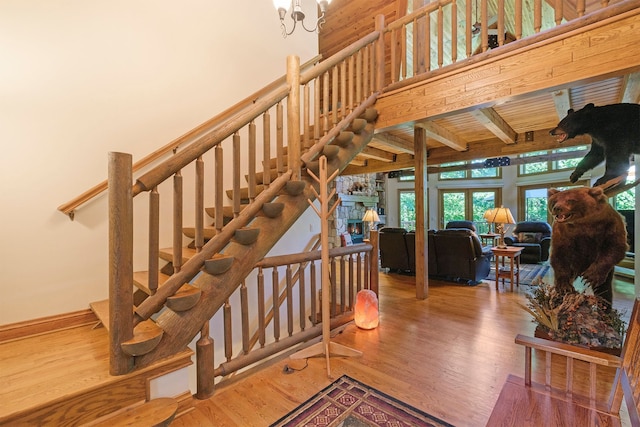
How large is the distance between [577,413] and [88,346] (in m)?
2.78

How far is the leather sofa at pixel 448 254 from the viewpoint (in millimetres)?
4656

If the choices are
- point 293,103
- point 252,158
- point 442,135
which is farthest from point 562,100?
point 252,158

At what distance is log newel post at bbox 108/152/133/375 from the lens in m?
1.50

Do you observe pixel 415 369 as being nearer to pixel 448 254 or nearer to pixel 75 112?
pixel 448 254

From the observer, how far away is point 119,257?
1502mm

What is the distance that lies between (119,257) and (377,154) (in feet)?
15.4

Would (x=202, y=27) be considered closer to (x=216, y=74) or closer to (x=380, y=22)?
(x=216, y=74)

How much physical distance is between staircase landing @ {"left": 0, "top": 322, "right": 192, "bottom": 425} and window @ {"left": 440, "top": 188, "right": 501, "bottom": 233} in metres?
10.6

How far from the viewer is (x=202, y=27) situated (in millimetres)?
3240

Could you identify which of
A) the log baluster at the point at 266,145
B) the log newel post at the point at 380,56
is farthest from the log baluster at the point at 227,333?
the log newel post at the point at 380,56

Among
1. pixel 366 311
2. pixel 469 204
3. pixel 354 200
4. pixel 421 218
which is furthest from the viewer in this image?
pixel 469 204

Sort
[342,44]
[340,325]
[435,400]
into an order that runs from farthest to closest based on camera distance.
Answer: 1. [342,44]
2. [340,325]
3. [435,400]

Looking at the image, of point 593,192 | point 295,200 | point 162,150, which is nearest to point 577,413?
point 593,192

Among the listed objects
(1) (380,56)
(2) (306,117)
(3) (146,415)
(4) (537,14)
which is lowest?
(3) (146,415)
